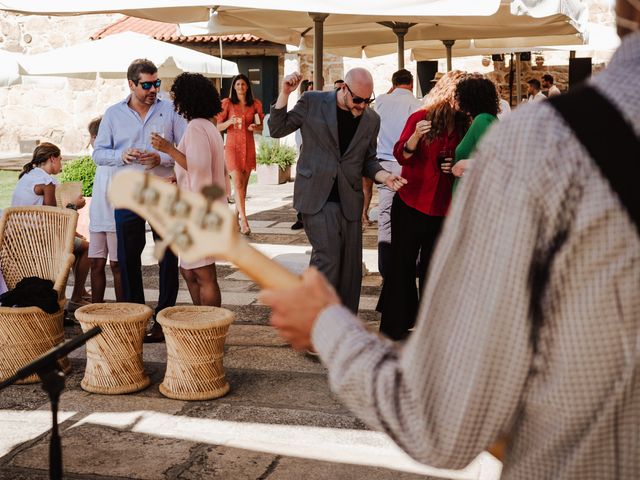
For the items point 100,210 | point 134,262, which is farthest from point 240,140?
point 134,262

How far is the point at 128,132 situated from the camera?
5.77 meters

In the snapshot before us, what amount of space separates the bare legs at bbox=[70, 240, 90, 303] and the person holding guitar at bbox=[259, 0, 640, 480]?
18.9 ft

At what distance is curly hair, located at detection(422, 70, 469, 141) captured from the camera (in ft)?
17.9

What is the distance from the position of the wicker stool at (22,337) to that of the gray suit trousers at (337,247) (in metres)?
1.69

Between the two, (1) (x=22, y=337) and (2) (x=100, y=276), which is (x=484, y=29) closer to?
(2) (x=100, y=276)

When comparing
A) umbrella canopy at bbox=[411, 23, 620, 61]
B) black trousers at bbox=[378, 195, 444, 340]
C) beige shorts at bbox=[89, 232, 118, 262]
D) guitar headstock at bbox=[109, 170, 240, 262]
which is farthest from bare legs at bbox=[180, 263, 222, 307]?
umbrella canopy at bbox=[411, 23, 620, 61]

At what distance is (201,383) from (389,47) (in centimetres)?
1048

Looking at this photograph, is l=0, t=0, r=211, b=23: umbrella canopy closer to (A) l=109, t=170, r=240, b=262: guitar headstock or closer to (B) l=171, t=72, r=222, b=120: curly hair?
(B) l=171, t=72, r=222, b=120: curly hair

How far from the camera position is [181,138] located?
573cm

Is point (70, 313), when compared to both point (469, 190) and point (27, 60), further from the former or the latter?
point (27, 60)

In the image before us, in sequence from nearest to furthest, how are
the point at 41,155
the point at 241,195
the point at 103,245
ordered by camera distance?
the point at 103,245
the point at 41,155
the point at 241,195

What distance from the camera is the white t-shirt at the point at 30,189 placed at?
6.11m

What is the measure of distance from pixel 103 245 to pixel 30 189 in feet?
2.26

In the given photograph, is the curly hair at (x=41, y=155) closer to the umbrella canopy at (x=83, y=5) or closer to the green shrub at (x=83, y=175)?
the umbrella canopy at (x=83, y=5)
